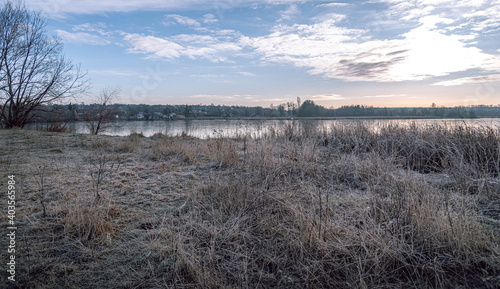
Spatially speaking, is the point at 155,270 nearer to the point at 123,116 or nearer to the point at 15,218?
the point at 15,218

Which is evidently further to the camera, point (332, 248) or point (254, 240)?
point (254, 240)

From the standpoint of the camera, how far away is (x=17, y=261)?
194cm

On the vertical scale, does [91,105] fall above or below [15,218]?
above

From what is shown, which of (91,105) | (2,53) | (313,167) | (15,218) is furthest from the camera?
(91,105)

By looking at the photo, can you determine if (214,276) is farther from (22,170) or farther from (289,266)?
(22,170)

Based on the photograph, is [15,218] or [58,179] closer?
[15,218]

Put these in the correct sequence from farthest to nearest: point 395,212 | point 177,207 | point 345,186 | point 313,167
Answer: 1. point 313,167
2. point 345,186
3. point 177,207
4. point 395,212

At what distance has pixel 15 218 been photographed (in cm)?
262

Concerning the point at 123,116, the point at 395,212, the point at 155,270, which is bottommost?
the point at 155,270

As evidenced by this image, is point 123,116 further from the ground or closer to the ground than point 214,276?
further from the ground

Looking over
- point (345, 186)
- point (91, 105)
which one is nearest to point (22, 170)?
point (345, 186)

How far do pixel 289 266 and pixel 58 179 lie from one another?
4.02 meters

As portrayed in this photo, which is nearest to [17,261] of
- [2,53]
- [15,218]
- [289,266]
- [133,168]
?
[15,218]

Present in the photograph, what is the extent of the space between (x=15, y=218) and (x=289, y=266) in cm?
293
